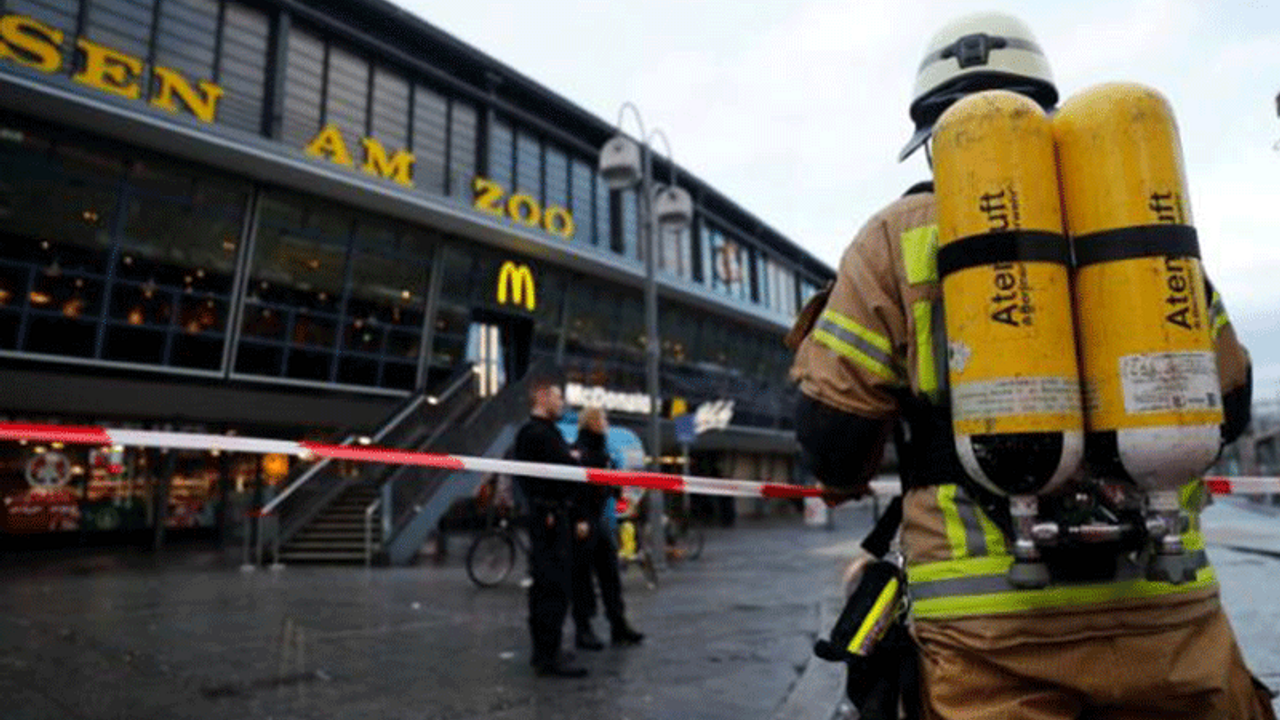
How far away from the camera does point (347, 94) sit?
20.2 metres

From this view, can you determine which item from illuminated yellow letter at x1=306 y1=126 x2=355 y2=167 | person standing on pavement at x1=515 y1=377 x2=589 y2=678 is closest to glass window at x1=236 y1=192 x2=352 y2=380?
illuminated yellow letter at x1=306 y1=126 x2=355 y2=167

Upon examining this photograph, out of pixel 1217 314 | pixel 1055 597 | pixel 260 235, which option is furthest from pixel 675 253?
pixel 1055 597

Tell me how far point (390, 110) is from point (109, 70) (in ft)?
22.3

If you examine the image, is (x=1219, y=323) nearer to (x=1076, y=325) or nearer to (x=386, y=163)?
(x=1076, y=325)

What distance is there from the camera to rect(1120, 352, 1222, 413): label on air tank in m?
1.45

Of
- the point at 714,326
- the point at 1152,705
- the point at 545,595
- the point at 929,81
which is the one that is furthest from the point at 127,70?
the point at 714,326

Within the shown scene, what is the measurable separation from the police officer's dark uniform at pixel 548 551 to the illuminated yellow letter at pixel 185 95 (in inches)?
528

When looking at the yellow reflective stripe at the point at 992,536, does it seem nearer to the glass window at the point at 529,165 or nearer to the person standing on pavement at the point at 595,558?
the person standing on pavement at the point at 595,558

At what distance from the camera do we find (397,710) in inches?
172

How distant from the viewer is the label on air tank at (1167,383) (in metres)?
1.45

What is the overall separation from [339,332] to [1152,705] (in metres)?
19.3

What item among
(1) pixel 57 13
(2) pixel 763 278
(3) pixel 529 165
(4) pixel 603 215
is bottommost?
(1) pixel 57 13

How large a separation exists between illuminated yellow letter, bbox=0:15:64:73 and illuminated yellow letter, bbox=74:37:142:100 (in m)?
0.37

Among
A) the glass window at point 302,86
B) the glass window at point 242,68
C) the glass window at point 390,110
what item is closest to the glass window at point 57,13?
the glass window at point 242,68
